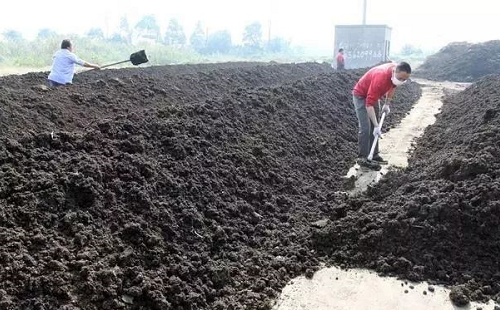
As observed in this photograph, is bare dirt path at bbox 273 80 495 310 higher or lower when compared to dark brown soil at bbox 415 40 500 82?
higher

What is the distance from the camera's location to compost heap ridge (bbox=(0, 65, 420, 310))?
11.4ft

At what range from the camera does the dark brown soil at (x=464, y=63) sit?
28.4 metres

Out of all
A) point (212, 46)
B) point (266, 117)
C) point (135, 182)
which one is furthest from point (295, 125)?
point (212, 46)

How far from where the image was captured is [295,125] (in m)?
8.71

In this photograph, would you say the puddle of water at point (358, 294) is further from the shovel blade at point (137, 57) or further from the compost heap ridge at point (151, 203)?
the shovel blade at point (137, 57)

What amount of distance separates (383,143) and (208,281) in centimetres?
632

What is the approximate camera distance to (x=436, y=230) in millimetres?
4570

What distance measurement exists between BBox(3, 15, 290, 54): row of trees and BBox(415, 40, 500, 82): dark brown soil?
23342 mm

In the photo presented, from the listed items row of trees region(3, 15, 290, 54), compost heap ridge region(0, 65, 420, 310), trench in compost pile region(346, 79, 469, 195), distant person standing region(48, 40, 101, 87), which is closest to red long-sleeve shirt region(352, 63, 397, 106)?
trench in compost pile region(346, 79, 469, 195)

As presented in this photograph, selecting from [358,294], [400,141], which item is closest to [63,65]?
[400,141]

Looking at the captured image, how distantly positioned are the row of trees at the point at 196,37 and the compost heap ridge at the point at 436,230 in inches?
1813

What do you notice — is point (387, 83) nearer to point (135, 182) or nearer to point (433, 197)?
point (433, 197)

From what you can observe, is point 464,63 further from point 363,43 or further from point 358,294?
point 358,294

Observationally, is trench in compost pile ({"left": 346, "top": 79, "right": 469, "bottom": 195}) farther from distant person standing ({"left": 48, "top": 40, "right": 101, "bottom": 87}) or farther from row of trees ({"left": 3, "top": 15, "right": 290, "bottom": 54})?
row of trees ({"left": 3, "top": 15, "right": 290, "bottom": 54})
